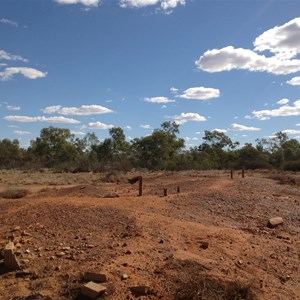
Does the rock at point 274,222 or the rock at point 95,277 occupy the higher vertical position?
the rock at point 274,222

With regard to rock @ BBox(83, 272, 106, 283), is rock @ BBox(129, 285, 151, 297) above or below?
below

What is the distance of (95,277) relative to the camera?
6.75 metres

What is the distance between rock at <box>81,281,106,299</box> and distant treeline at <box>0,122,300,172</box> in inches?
2010

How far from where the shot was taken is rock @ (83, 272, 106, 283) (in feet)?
22.0

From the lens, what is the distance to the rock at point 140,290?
21.4ft

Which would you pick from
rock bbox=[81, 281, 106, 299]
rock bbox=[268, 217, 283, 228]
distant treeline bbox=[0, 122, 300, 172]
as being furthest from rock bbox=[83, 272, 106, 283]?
distant treeline bbox=[0, 122, 300, 172]

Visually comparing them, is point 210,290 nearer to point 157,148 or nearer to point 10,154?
point 157,148

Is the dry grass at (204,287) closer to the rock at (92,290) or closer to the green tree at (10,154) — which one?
the rock at (92,290)

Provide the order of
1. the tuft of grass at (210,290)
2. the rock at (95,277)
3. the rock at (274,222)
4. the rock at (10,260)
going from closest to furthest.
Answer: the tuft of grass at (210,290)
the rock at (95,277)
the rock at (10,260)
the rock at (274,222)

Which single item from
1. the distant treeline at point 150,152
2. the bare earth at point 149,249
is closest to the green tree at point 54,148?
the distant treeline at point 150,152

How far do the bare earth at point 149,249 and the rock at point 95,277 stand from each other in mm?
104

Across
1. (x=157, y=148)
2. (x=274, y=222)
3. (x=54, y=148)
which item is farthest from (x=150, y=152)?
(x=274, y=222)

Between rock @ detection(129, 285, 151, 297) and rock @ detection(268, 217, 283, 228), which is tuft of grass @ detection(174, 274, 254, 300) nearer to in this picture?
rock @ detection(129, 285, 151, 297)

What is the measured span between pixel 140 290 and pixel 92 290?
765 millimetres
